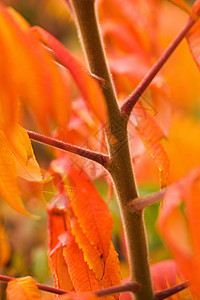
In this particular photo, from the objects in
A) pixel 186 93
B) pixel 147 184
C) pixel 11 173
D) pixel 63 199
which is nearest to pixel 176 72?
pixel 186 93

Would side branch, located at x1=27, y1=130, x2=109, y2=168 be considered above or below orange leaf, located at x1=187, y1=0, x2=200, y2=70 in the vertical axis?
below

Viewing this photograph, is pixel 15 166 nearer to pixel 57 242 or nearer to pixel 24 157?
pixel 24 157

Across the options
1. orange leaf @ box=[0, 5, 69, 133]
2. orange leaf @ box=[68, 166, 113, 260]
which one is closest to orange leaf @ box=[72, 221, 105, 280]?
orange leaf @ box=[68, 166, 113, 260]

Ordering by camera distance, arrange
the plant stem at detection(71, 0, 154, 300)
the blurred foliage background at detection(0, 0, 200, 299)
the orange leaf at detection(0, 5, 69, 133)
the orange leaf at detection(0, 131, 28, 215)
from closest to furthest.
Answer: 1. the orange leaf at detection(0, 5, 69, 133)
2. the orange leaf at detection(0, 131, 28, 215)
3. the plant stem at detection(71, 0, 154, 300)
4. the blurred foliage background at detection(0, 0, 200, 299)

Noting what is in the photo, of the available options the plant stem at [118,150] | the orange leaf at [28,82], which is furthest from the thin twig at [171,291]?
the orange leaf at [28,82]

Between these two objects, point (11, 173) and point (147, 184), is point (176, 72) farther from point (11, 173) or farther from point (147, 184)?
point (11, 173)

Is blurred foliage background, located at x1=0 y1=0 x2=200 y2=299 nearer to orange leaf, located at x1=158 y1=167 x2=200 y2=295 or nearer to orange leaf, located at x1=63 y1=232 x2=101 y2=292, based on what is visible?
orange leaf, located at x1=63 y1=232 x2=101 y2=292
